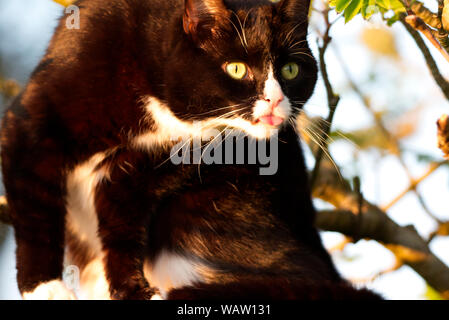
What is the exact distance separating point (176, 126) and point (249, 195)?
0.57 m

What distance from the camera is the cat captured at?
2.99 m

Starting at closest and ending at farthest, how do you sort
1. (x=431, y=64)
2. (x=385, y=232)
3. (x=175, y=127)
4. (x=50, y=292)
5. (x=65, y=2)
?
(x=50, y=292) → (x=431, y=64) → (x=175, y=127) → (x=65, y=2) → (x=385, y=232)

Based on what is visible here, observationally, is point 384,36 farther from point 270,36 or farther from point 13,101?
point 13,101

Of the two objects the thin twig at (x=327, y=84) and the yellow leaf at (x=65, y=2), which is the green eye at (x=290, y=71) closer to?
the thin twig at (x=327, y=84)

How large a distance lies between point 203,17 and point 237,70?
35cm

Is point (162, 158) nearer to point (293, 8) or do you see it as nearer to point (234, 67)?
point (234, 67)

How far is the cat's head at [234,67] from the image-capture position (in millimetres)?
3062

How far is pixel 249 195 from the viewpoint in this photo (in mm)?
3383

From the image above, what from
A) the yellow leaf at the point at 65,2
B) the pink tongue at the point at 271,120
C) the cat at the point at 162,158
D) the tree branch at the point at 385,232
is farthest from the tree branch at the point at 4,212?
the tree branch at the point at 385,232

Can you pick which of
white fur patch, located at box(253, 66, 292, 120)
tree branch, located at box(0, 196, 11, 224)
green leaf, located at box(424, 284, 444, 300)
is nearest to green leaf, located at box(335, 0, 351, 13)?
white fur patch, located at box(253, 66, 292, 120)

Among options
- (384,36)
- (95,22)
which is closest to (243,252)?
(95,22)

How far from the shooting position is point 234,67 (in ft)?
10.2

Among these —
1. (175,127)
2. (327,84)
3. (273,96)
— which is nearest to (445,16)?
(273,96)

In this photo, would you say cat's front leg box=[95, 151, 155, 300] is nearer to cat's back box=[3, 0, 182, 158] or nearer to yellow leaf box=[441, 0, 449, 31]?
cat's back box=[3, 0, 182, 158]
